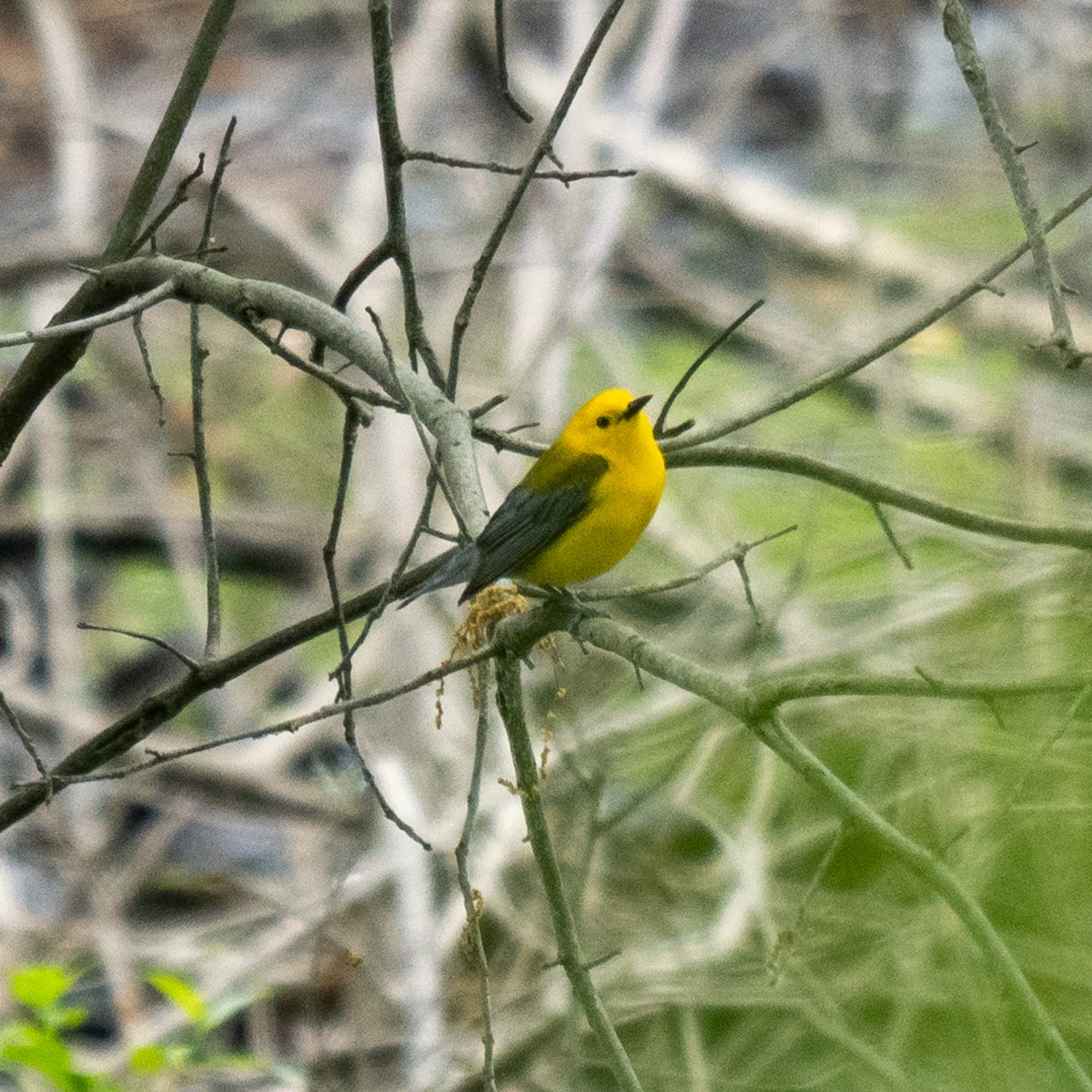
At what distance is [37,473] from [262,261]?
166cm

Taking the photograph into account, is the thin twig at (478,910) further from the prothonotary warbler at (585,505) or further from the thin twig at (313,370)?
the prothonotary warbler at (585,505)

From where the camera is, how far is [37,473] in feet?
24.6

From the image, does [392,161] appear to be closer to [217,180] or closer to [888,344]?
[217,180]

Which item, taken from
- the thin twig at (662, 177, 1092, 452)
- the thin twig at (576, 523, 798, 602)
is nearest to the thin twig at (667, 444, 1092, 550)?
the thin twig at (662, 177, 1092, 452)

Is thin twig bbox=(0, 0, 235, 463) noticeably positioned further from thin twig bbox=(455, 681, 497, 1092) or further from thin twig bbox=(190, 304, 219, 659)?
thin twig bbox=(455, 681, 497, 1092)

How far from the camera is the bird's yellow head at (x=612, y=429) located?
3139 millimetres

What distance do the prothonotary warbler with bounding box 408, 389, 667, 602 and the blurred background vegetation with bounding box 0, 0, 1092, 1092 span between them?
387 mm

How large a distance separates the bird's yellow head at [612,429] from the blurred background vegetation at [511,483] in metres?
0.47

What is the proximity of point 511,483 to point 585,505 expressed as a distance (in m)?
2.56

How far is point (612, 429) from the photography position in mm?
3195

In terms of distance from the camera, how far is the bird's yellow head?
3.14m

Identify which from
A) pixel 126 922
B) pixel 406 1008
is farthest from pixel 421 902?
pixel 126 922

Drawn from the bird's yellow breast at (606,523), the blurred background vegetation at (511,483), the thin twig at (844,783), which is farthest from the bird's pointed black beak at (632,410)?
the thin twig at (844,783)

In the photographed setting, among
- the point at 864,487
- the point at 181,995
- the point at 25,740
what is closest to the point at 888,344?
the point at 864,487
